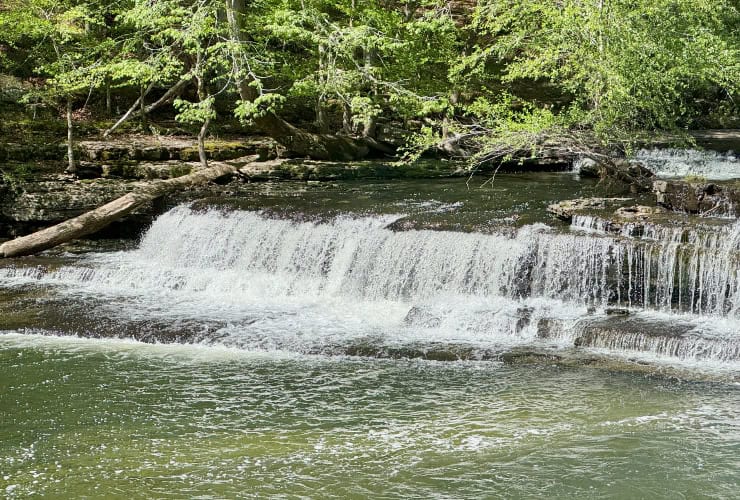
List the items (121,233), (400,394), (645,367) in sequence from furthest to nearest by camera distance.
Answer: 1. (121,233)
2. (645,367)
3. (400,394)

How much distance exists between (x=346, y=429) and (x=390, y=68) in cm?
1356

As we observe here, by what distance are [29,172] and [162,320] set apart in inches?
320

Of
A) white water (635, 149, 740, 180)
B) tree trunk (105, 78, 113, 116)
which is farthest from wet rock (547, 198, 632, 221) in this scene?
tree trunk (105, 78, 113, 116)

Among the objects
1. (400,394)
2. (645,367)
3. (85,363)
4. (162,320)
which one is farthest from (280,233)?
(645,367)

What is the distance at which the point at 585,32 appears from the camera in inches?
526

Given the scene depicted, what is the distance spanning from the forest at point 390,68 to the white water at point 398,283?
7.99ft

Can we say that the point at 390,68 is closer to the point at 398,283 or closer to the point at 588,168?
the point at 588,168

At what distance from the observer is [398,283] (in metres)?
12.3

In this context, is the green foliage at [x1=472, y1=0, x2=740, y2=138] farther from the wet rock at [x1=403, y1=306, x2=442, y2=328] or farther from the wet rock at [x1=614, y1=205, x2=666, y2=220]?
the wet rock at [x1=403, y1=306, x2=442, y2=328]

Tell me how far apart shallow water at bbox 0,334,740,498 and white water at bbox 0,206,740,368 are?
1106 millimetres

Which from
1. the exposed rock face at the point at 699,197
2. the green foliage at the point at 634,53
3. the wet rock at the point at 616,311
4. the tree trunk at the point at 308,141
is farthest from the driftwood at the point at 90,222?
the exposed rock face at the point at 699,197

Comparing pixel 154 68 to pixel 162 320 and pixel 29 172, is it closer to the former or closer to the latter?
pixel 29 172

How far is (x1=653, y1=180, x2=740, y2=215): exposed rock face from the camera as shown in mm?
12570

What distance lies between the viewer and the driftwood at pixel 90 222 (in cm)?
1430
